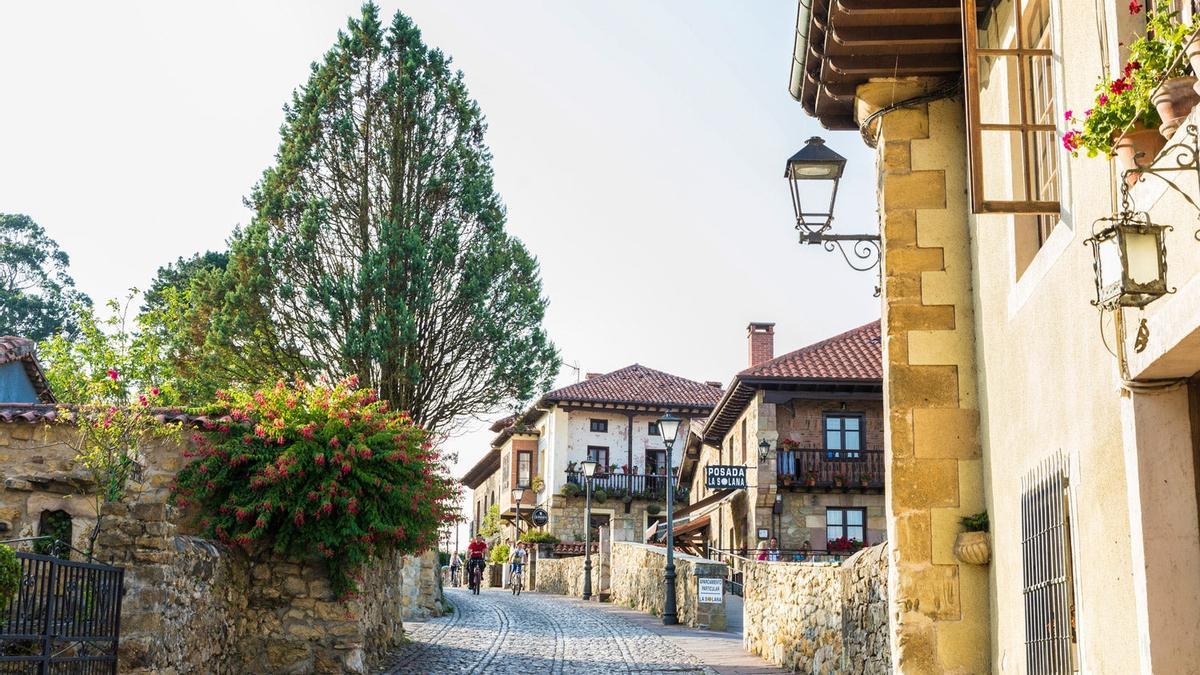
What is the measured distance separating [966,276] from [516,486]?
52.0m

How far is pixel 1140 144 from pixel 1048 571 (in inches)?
106

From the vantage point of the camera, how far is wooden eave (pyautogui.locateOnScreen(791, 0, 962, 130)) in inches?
339

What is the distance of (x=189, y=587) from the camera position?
11.7m

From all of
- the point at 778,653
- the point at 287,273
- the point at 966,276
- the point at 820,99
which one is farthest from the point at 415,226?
the point at 966,276

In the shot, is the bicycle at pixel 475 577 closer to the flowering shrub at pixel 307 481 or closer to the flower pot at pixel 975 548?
the flowering shrub at pixel 307 481

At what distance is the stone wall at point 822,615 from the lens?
37.1 feet

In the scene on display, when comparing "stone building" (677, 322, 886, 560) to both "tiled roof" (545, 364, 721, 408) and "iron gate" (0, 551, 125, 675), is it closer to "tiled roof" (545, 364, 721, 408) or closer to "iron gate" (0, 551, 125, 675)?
"tiled roof" (545, 364, 721, 408)

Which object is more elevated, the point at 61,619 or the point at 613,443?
the point at 613,443

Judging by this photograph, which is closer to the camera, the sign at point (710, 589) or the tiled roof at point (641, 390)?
the sign at point (710, 589)

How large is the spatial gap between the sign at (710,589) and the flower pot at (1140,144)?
684 inches

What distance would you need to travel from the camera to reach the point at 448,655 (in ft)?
54.5

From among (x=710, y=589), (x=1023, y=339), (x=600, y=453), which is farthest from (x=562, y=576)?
(x=1023, y=339)

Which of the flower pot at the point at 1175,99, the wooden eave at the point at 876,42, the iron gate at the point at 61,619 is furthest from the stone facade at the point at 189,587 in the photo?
the flower pot at the point at 1175,99

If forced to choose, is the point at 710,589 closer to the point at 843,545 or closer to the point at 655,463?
the point at 843,545
